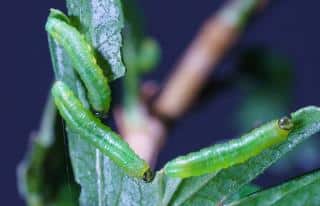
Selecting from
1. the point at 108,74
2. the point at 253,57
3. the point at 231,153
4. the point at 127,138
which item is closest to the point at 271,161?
the point at 231,153

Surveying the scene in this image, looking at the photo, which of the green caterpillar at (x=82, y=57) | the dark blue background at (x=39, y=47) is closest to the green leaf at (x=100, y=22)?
the green caterpillar at (x=82, y=57)

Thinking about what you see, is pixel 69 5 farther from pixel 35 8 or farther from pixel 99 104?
pixel 35 8

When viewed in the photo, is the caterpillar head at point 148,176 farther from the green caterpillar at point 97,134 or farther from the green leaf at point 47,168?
the green leaf at point 47,168

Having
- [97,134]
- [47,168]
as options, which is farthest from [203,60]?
[97,134]

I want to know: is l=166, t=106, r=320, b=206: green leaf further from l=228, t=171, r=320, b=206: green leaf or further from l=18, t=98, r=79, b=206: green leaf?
l=18, t=98, r=79, b=206: green leaf

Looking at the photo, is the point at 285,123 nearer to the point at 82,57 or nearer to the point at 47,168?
the point at 82,57
